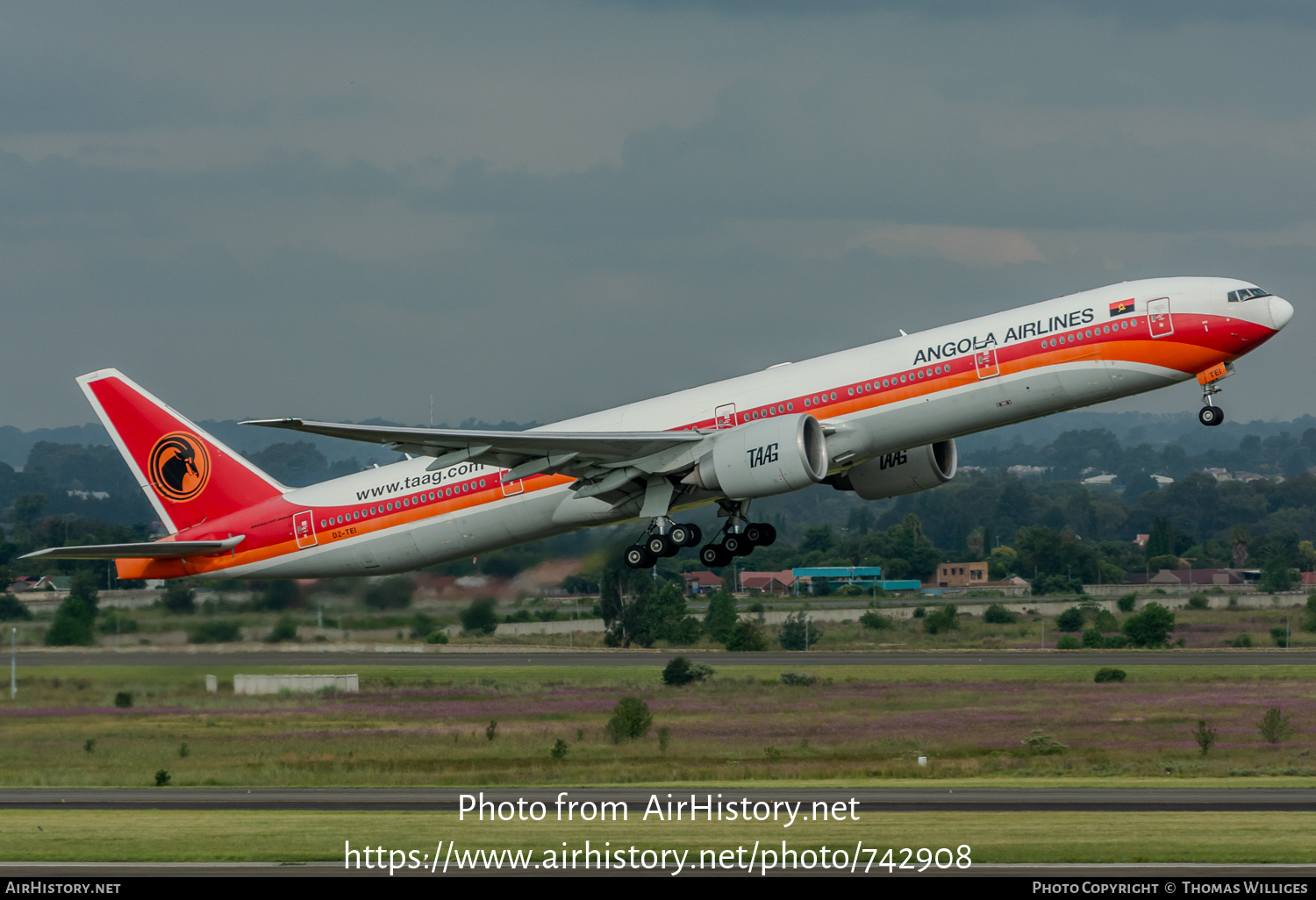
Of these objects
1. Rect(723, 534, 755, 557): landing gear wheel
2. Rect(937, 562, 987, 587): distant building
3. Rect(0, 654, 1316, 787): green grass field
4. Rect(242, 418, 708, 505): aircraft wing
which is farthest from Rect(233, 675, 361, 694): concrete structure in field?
Rect(937, 562, 987, 587): distant building

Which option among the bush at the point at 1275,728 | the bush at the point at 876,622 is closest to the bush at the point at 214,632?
the bush at the point at 1275,728

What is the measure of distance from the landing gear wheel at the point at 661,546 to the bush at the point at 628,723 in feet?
71.9

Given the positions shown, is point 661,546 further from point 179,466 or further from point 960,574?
point 960,574

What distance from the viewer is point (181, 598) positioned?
48312mm

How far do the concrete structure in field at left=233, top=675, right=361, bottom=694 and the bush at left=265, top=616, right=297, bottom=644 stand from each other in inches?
127

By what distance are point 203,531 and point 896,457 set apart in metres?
21.1

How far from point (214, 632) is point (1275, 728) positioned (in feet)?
130

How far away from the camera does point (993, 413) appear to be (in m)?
39.8

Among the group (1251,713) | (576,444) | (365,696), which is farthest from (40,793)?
(1251,713)

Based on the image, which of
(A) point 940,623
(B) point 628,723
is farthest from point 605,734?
(A) point 940,623

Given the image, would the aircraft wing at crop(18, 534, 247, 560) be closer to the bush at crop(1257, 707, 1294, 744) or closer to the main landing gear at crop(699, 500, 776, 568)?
the main landing gear at crop(699, 500, 776, 568)

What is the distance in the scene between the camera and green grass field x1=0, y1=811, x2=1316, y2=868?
34.2m

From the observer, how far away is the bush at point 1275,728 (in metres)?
60.7
